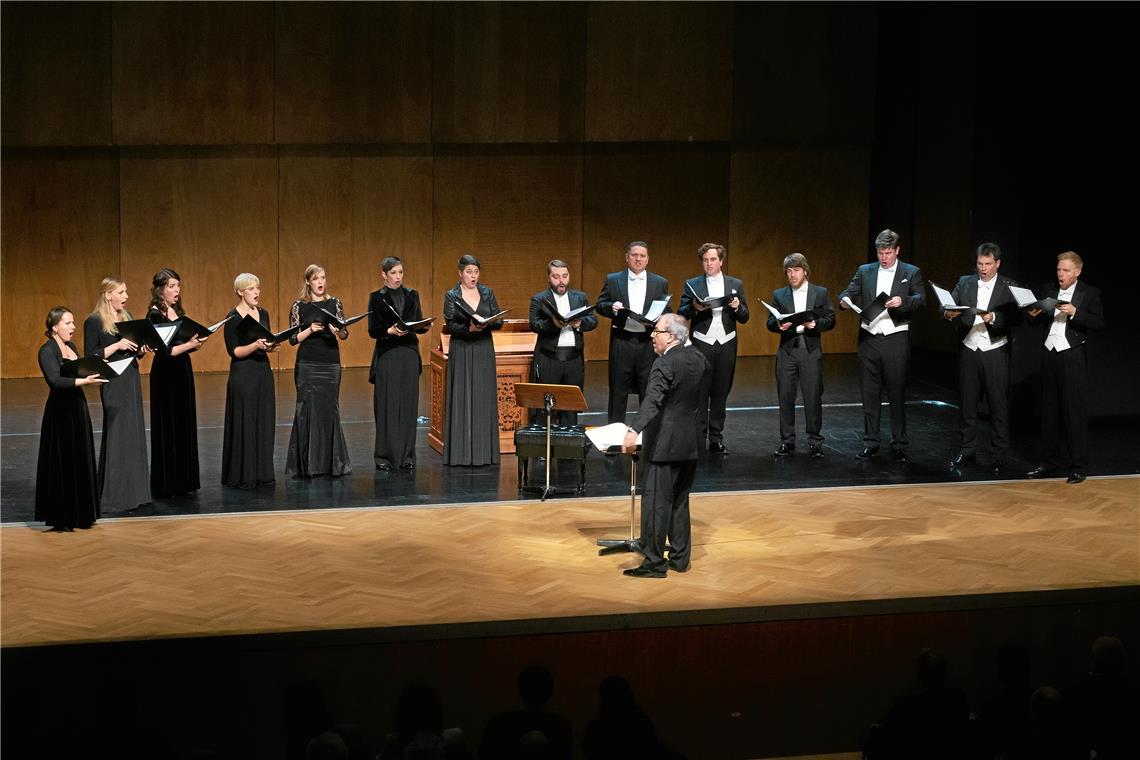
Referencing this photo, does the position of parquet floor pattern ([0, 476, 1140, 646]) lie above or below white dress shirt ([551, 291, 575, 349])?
below

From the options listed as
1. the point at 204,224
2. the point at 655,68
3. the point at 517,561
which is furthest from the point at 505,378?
the point at 655,68

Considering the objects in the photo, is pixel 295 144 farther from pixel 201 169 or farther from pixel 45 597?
pixel 45 597

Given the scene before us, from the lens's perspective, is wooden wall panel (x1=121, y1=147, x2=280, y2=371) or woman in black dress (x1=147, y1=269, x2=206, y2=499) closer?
woman in black dress (x1=147, y1=269, x2=206, y2=499)

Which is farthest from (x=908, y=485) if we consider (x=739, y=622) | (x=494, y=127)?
(x=494, y=127)

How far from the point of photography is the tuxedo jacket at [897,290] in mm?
9250

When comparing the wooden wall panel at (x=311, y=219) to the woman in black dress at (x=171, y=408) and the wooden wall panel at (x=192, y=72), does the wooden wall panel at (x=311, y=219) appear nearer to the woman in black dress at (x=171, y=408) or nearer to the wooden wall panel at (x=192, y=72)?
the wooden wall panel at (x=192, y=72)

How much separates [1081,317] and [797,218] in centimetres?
580

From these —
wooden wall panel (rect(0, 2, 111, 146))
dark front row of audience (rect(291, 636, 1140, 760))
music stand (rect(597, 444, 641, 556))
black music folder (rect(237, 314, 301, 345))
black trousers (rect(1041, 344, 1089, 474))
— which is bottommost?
dark front row of audience (rect(291, 636, 1140, 760))

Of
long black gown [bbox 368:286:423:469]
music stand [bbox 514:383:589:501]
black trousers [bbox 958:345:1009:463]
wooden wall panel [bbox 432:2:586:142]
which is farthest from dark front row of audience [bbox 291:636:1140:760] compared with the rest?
wooden wall panel [bbox 432:2:586:142]

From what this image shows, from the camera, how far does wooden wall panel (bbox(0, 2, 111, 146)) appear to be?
1207cm

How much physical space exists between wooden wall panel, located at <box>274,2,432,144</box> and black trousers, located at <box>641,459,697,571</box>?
23.8 feet

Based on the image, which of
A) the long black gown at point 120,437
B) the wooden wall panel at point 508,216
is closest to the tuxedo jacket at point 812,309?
the long black gown at point 120,437

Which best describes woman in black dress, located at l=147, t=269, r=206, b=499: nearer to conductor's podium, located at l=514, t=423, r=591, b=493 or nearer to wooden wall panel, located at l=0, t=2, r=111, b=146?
conductor's podium, located at l=514, t=423, r=591, b=493

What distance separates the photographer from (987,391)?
9188 mm
